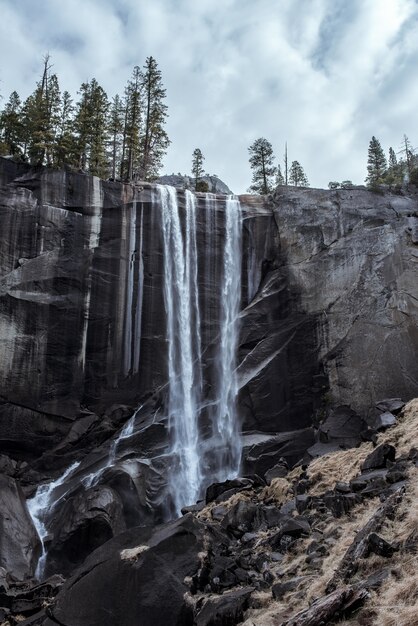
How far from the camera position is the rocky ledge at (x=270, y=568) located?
7.94m

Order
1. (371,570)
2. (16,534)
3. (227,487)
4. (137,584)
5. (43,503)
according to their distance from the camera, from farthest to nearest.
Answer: (43,503) < (16,534) < (227,487) < (137,584) < (371,570)

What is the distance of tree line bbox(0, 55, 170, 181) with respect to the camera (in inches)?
1468

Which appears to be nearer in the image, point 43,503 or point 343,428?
point 343,428

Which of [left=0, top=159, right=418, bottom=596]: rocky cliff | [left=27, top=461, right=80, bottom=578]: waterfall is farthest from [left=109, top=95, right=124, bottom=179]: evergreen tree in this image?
[left=27, top=461, right=80, bottom=578]: waterfall

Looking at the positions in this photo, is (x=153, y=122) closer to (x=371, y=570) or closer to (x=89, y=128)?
(x=89, y=128)

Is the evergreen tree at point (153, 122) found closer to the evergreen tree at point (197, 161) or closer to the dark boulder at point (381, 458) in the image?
the evergreen tree at point (197, 161)

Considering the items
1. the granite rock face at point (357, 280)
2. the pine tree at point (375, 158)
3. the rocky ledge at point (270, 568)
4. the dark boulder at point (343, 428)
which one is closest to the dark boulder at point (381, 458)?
the rocky ledge at point (270, 568)

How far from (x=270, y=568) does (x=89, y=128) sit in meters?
35.7

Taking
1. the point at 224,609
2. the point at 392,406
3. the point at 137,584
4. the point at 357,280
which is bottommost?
the point at 224,609

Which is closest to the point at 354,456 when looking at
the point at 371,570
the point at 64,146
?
the point at 371,570

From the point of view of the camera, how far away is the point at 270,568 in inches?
444

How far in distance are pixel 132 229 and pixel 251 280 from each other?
24.7 feet

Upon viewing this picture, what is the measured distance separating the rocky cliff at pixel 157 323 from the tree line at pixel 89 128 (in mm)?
6565

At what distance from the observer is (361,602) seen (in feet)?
24.4
